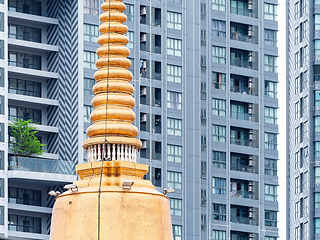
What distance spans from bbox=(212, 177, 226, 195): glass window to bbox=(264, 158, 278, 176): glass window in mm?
7653

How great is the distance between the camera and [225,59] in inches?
5207

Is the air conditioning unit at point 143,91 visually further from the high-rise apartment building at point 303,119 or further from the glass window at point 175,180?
the high-rise apartment building at point 303,119

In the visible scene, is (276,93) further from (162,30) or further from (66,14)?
(66,14)

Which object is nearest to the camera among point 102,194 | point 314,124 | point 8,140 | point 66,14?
point 102,194

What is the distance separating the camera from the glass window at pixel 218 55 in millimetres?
131375

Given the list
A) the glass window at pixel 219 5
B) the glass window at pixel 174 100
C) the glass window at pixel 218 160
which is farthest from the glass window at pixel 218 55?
the glass window at pixel 218 160

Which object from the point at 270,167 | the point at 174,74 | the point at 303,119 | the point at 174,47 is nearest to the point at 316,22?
the point at 303,119

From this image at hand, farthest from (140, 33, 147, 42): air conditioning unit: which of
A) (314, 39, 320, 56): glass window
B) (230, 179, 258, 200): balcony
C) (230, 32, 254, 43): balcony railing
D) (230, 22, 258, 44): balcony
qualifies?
(314, 39, 320, 56): glass window

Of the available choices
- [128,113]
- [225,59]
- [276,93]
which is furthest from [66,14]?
[128,113]

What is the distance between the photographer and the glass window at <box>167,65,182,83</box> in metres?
125

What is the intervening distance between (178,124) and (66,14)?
1975cm

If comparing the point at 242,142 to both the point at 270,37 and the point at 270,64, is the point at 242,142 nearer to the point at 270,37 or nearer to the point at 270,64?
the point at 270,64

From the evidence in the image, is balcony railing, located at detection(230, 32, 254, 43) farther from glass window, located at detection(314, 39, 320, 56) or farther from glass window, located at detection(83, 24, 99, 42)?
glass window, located at detection(83, 24, 99, 42)

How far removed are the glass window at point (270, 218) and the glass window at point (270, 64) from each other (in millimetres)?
19819
